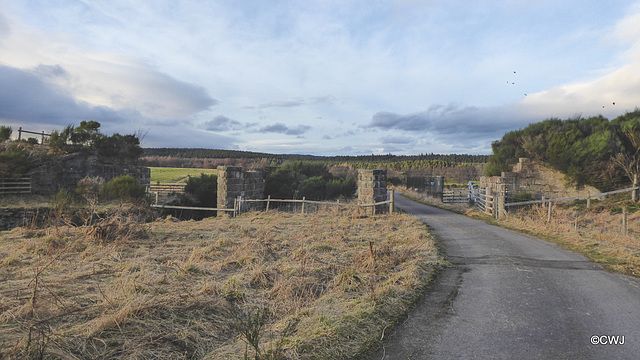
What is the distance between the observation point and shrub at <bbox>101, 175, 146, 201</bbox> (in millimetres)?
17938

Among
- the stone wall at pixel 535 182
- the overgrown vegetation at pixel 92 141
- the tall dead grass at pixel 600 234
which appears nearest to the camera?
the tall dead grass at pixel 600 234

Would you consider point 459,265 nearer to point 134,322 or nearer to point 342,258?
point 342,258

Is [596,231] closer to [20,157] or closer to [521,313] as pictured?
[521,313]

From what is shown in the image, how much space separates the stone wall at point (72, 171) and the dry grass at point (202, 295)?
16.9m

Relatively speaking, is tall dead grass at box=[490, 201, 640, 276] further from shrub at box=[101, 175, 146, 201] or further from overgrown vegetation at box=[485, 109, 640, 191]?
shrub at box=[101, 175, 146, 201]

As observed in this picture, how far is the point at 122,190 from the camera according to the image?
710 inches

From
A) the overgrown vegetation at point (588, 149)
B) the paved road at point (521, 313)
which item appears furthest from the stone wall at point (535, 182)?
the paved road at point (521, 313)

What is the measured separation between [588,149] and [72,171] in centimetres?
3376

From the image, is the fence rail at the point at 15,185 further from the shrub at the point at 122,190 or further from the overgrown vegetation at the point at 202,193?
the overgrown vegetation at the point at 202,193

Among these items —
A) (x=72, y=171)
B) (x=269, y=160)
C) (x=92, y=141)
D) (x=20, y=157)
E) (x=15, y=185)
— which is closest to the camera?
(x=15, y=185)

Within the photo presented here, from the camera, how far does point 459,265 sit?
6.70 m

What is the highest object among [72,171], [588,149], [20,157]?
[588,149]

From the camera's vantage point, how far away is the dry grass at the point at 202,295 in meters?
3.19

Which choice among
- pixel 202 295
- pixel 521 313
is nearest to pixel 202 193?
pixel 202 295
